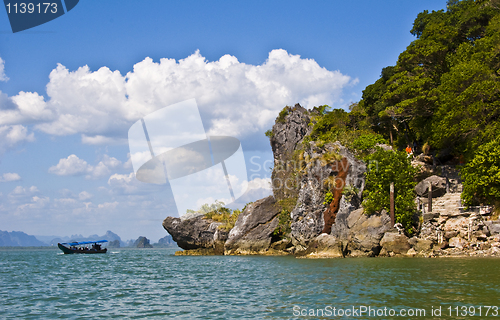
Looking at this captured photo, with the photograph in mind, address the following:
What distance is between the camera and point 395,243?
32.9 m

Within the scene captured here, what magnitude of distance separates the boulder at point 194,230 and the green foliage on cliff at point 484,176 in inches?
1278

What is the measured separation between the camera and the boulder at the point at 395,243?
32.7m

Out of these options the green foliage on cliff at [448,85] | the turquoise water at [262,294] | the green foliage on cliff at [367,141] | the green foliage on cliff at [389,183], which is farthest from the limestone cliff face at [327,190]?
the turquoise water at [262,294]

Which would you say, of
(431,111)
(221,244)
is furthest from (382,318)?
(221,244)

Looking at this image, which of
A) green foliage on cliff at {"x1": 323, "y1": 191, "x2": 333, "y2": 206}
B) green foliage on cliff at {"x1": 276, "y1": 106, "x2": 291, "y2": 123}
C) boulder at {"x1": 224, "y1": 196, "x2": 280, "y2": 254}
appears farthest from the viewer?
green foliage on cliff at {"x1": 276, "y1": 106, "x2": 291, "y2": 123}

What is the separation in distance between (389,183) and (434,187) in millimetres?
4900

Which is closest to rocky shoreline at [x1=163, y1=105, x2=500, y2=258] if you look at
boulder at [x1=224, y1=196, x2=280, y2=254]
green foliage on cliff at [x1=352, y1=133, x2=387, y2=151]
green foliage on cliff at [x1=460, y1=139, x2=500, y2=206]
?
boulder at [x1=224, y1=196, x2=280, y2=254]

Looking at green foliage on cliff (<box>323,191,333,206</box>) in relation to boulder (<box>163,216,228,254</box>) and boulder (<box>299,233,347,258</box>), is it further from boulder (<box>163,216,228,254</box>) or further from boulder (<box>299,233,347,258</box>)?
boulder (<box>163,216,228,254</box>)

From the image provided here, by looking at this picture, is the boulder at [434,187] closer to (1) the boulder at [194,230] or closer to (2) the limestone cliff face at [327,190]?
(2) the limestone cliff face at [327,190]

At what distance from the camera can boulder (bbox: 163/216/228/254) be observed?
182 ft

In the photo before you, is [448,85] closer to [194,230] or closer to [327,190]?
[327,190]

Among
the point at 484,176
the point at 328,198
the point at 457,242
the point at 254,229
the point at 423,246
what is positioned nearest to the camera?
the point at 484,176

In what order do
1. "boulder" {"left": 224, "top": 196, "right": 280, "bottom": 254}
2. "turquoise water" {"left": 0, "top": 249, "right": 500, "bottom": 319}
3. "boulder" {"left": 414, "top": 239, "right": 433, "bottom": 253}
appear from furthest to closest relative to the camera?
"boulder" {"left": 224, "top": 196, "right": 280, "bottom": 254} → "boulder" {"left": 414, "top": 239, "right": 433, "bottom": 253} → "turquoise water" {"left": 0, "top": 249, "right": 500, "bottom": 319}

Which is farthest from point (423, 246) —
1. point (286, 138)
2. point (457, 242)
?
point (286, 138)
